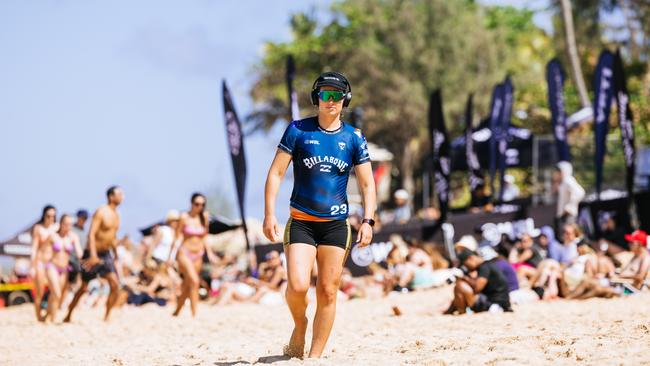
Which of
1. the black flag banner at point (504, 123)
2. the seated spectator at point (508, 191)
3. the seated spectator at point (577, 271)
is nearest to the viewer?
the seated spectator at point (577, 271)

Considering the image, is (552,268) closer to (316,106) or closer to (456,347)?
(456,347)

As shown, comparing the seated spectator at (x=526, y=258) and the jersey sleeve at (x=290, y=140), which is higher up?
the jersey sleeve at (x=290, y=140)

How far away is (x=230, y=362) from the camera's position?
780 cm

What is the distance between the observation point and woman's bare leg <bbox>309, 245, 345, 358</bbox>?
272 inches

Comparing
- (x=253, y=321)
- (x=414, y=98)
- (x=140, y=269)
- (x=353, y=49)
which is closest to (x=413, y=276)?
(x=253, y=321)

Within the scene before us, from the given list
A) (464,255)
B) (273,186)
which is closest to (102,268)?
(464,255)

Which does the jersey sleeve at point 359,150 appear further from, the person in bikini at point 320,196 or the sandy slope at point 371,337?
the sandy slope at point 371,337

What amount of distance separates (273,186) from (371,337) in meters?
3.03

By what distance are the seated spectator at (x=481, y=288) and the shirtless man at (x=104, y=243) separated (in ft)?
15.5

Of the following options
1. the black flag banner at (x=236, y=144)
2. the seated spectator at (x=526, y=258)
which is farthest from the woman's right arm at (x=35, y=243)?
the seated spectator at (x=526, y=258)

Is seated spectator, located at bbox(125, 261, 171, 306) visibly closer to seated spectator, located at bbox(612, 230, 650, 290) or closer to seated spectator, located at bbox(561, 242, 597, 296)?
seated spectator, located at bbox(561, 242, 597, 296)

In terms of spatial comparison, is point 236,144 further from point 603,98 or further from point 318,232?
point 318,232

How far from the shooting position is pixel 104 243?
1352 centimetres

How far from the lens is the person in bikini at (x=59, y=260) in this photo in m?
14.3
